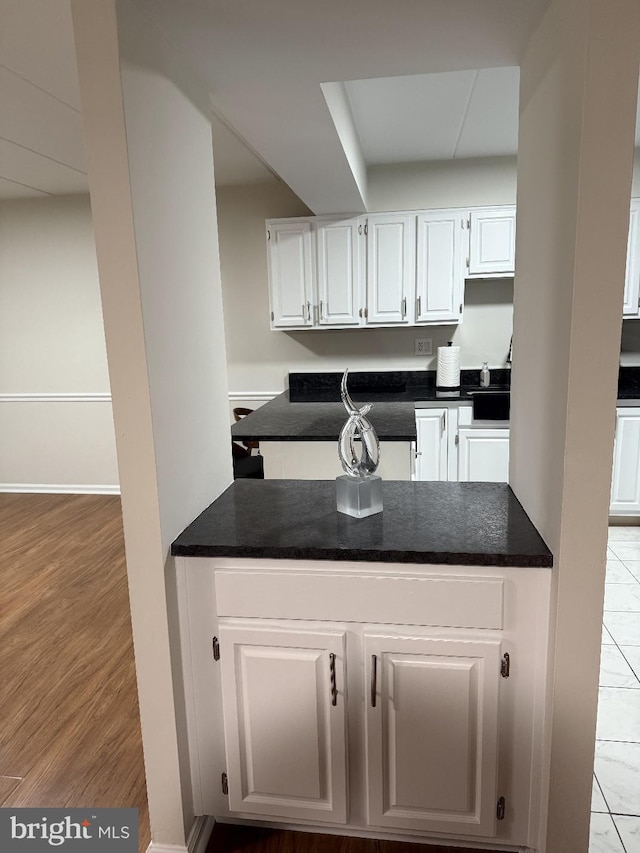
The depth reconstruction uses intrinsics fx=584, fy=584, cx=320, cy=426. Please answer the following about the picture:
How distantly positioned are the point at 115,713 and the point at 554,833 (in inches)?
62.3

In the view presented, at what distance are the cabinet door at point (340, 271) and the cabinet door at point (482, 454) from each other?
111 centimetres

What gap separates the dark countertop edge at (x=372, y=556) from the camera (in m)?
1.37

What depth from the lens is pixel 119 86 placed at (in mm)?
1249

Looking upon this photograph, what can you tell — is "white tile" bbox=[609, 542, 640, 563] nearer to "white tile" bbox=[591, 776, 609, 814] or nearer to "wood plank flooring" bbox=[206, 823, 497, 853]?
"white tile" bbox=[591, 776, 609, 814]

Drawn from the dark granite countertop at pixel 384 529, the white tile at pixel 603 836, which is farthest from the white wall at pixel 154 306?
the white tile at pixel 603 836


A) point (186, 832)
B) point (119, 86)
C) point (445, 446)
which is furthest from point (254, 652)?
point (445, 446)

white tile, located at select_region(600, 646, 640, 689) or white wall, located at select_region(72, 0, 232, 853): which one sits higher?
white wall, located at select_region(72, 0, 232, 853)

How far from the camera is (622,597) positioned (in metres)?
3.02

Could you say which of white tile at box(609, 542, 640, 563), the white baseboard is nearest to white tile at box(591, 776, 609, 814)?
the white baseboard

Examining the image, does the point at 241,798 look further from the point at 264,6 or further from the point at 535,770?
the point at 264,6

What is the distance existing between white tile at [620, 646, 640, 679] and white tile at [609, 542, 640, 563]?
103 cm

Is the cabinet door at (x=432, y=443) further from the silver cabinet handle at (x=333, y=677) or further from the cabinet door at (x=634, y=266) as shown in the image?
the silver cabinet handle at (x=333, y=677)

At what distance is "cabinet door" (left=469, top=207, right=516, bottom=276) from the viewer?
383 cm

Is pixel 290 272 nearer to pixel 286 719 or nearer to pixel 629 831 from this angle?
pixel 286 719
